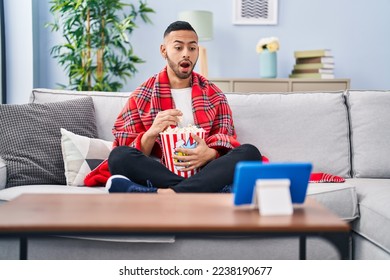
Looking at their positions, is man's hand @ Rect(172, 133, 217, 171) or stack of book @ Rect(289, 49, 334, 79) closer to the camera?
man's hand @ Rect(172, 133, 217, 171)

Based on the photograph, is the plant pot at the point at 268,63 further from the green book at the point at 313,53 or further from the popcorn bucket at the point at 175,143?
the popcorn bucket at the point at 175,143

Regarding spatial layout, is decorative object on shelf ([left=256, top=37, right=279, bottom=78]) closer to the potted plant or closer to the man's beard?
the potted plant

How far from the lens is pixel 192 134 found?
1.86 meters

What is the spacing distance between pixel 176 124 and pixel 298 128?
0.67 m

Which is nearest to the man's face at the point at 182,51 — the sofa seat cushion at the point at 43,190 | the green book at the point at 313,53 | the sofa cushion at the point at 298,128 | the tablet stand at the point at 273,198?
the sofa cushion at the point at 298,128

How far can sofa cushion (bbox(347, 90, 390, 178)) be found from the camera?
7.66 ft

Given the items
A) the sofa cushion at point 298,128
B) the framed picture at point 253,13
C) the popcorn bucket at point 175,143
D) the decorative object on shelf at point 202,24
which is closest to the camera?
the popcorn bucket at point 175,143

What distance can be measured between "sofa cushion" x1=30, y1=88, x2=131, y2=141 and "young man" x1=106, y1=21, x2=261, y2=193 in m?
0.18

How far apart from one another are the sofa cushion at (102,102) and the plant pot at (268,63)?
201 centimetres

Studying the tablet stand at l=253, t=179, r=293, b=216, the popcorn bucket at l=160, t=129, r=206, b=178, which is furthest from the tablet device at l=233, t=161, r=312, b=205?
the popcorn bucket at l=160, t=129, r=206, b=178

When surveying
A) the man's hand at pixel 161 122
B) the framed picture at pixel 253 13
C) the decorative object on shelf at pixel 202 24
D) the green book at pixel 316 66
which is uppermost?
the framed picture at pixel 253 13

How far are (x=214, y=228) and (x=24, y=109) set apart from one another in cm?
153

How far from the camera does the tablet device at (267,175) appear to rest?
1026 millimetres

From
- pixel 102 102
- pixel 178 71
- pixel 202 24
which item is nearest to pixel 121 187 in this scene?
pixel 178 71
